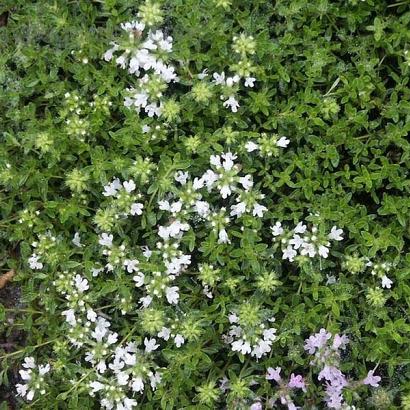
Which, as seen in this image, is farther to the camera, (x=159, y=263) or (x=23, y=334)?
(x=23, y=334)

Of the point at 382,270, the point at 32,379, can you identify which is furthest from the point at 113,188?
the point at 382,270

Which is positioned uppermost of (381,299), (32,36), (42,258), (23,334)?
(32,36)

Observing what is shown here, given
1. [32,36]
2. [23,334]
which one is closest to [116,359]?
[23,334]

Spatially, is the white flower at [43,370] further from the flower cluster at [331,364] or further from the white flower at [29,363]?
the flower cluster at [331,364]

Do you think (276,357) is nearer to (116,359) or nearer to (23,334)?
(116,359)

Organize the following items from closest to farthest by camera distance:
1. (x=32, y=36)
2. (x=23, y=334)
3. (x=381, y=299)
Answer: (x=381, y=299), (x=32, y=36), (x=23, y=334)

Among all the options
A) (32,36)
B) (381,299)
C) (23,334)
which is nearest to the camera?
(381,299)

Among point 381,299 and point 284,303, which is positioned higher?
point 381,299

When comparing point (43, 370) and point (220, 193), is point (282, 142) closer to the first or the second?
point (220, 193)
